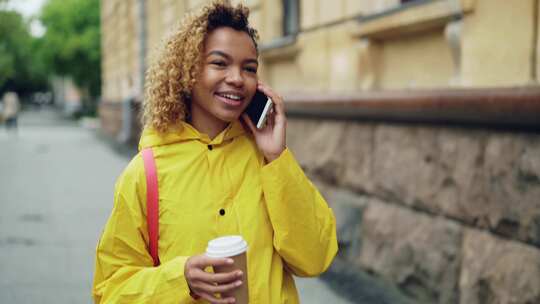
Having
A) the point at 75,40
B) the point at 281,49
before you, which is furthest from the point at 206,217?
the point at 75,40

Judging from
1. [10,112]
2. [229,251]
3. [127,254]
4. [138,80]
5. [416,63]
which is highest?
[416,63]

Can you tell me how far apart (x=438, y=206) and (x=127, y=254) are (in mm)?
2590

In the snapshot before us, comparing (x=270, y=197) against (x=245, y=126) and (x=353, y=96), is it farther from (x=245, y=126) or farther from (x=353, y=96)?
(x=353, y=96)

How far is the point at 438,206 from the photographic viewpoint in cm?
386

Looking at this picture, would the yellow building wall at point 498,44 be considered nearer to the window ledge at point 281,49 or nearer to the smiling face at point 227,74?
the smiling face at point 227,74

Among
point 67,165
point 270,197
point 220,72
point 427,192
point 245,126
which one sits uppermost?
point 220,72

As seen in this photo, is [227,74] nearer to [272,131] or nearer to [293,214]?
[272,131]

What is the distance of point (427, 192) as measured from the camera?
3.97 metres

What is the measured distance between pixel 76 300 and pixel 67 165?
9.20 meters

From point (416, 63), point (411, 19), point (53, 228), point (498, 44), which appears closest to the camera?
point (498, 44)

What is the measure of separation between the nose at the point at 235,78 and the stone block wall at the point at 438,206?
192 centimetres

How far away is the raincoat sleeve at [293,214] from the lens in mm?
1748

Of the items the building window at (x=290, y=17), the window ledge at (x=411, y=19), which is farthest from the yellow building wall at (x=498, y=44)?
the building window at (x=290, y=17)

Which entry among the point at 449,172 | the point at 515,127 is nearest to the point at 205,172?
the point at 515,127
